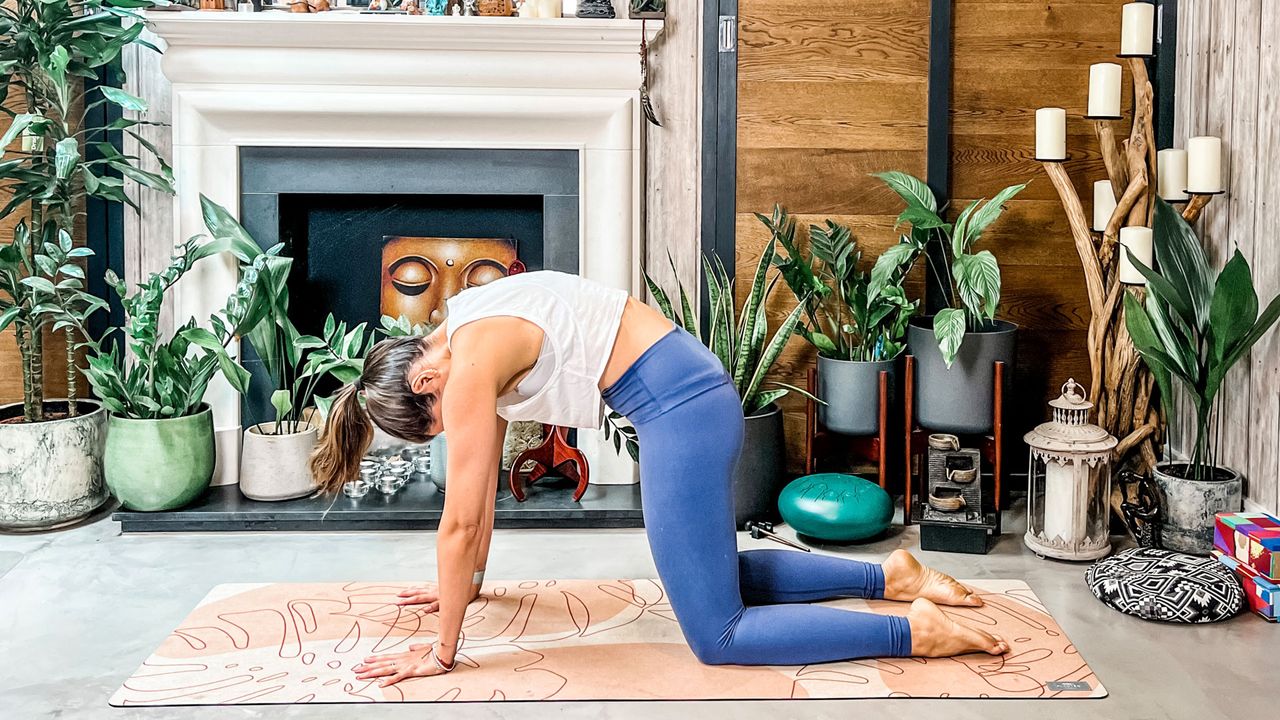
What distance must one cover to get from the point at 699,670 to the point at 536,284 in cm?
92

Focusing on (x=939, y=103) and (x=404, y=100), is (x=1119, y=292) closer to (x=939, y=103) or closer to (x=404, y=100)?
(x=939, y=103)

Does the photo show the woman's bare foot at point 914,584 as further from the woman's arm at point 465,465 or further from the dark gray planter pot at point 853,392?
the woman's arm at point 465,465

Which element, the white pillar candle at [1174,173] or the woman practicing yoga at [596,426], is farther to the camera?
the white pillar candle at [1174,173]

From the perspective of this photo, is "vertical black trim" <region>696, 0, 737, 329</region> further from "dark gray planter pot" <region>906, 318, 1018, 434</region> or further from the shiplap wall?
the shiplap wall

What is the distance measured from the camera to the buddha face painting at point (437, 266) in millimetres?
4227

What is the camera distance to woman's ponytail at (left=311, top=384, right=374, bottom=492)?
261 cm

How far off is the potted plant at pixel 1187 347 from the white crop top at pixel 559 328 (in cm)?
175

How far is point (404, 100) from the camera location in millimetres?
3904

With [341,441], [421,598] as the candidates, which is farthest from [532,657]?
[341,441]

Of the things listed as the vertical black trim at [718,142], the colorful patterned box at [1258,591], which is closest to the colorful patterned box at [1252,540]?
the colorful patterned box at [1258,591]

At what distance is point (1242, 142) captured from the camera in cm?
350

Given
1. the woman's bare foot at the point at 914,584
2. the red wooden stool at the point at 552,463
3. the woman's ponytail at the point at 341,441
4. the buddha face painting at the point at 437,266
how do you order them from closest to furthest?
the woman's ponytail at the point at 341,441
the woman's bare foot at the point at 914,584
the red wooden stool at the point at 552,463
the buddha face painting at the point at 437,266

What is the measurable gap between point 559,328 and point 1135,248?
2.00 metres

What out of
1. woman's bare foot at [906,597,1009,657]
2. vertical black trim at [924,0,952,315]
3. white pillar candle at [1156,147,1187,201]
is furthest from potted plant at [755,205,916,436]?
woman's bare foot at [906,597,1009,657]
